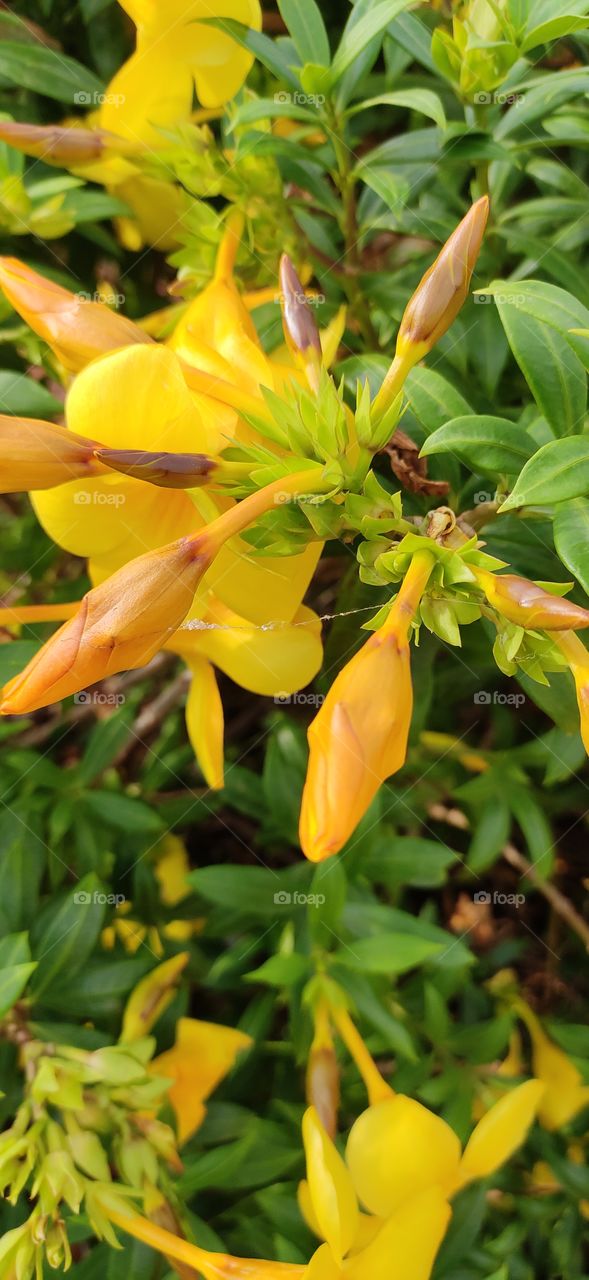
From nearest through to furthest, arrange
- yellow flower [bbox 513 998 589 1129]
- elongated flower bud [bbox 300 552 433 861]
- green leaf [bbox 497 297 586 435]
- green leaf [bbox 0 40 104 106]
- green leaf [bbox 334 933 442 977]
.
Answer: elongated flower bud [bbox 300 552 433 861] → green leaf [bbox 497 297 586 435] → green leaf [bbox 334 933 442 977] → green leaf [bbox 0 40 104 106] → yellow flower [bbox 513 998 589 1129]

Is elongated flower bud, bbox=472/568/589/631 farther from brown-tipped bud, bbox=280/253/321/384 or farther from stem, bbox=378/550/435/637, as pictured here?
brown-tipped bud, bbox=280/253/321/384

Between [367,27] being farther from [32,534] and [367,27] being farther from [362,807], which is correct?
[32,534]

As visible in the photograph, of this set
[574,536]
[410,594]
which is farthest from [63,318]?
[574,536]

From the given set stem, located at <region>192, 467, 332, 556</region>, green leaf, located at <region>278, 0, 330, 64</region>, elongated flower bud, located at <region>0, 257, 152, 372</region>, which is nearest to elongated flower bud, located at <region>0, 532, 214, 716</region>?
stem, located at <region>192, 467, 332, 556</region>

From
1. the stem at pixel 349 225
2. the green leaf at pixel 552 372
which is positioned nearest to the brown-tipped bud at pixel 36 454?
the green leaf at pixel 552 372

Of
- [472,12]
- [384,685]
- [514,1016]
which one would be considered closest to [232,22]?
[472,12]

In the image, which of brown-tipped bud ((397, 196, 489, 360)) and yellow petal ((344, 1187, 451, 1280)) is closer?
brown-tipped bud ((397, 196, 489, 360))

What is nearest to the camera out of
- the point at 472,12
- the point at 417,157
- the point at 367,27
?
the point at 367,27

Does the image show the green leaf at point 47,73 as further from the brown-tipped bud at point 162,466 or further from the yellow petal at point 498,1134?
the yellow petal at point 498,1134
